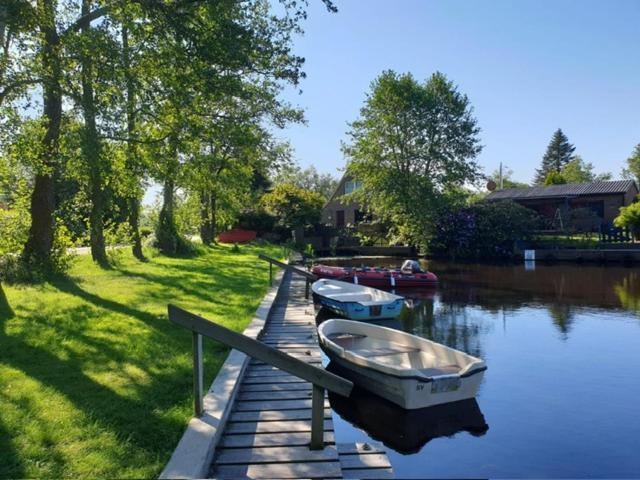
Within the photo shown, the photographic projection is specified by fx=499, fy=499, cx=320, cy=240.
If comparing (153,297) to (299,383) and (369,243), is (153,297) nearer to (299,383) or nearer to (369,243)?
(299,383)

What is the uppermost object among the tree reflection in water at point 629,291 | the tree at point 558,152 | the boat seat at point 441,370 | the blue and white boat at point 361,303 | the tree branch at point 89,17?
the tree at point 558,152

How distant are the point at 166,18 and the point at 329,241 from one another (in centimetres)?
3050

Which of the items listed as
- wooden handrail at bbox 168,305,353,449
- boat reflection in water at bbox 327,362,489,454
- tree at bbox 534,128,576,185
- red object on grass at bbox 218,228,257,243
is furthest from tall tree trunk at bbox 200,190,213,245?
tree at bbox 534,128,576,185

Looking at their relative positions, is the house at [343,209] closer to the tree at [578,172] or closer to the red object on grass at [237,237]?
the red object on grass at [237,237]

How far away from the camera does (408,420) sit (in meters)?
7.19

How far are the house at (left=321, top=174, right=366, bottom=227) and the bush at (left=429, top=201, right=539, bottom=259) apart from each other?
552 inches

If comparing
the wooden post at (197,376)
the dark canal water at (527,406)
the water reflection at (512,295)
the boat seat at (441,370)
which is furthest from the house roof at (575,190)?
the wooden post at (197,376)

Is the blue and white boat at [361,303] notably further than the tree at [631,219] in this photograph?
No

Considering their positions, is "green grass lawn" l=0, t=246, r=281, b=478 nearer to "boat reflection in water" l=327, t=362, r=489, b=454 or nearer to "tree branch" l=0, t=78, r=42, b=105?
"boat reflection in water" l=327, t=362, r=489, b=454

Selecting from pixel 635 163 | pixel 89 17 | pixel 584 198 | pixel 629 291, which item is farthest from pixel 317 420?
pixel 635 163

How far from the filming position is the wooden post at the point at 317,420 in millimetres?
4512

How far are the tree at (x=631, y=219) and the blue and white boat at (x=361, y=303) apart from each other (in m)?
24.9

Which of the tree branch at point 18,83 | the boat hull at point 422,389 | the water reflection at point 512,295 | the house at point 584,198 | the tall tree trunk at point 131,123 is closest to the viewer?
the boat hull at point 422,389

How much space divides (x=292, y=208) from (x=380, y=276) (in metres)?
20.1
